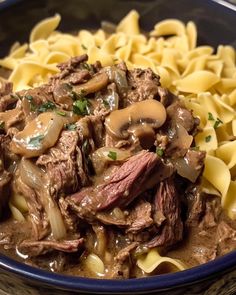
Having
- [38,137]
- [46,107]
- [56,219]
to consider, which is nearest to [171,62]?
[46,107]

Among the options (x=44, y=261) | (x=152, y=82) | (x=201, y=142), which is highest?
(x=152, y=82)

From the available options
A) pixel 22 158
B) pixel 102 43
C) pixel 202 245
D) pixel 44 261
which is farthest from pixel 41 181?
pixel 102 43

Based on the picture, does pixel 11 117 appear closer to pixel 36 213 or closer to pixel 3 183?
pixel 3 183

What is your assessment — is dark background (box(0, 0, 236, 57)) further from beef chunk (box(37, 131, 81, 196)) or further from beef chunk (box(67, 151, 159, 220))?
beef chunk (box(67, 151, 159, 220))

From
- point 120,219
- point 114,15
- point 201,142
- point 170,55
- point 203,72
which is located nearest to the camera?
point 120,219

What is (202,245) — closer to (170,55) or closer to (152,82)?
(152,82)

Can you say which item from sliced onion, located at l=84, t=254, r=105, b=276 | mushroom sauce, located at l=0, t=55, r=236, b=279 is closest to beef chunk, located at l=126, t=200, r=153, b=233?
mushroom sauce, located at l=0, t=55, r=236, b=279
